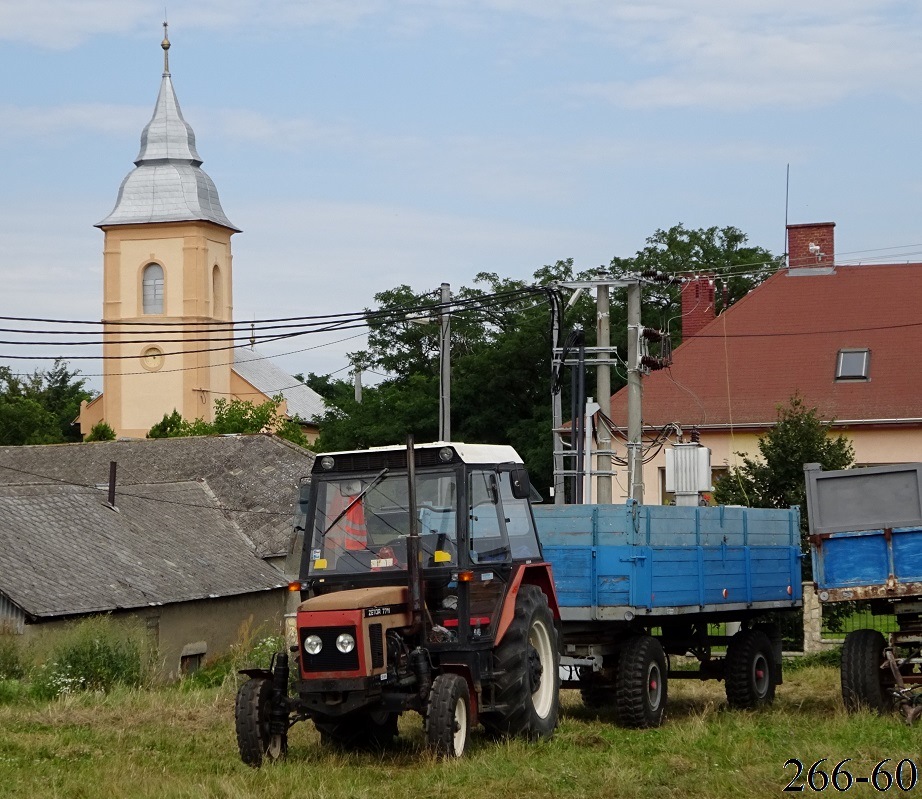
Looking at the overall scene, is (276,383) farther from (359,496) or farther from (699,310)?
(359,496)

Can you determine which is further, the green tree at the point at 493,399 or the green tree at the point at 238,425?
the green tree at the point at 238,425

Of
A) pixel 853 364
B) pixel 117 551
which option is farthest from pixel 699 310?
pixel 117 551

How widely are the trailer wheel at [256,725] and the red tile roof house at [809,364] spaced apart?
23.9 meters

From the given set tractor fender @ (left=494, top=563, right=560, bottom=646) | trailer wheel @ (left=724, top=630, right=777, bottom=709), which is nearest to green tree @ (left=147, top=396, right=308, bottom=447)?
trailer wheel @ (left=724, top=630, right=777, bottom=709)

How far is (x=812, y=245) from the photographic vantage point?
38031mm

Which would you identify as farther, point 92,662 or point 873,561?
Result: point 92,662

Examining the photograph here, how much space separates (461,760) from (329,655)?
1.18m

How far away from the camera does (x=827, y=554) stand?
12641 mm

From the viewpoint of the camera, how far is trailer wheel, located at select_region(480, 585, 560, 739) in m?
11.0

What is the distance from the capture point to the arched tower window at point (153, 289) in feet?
245

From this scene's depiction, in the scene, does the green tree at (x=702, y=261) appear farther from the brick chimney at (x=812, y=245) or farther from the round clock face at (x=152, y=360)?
the round clock face at (x=152, y=360)

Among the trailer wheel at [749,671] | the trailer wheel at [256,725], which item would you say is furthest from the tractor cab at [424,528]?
the trailer wheel at [749,671]

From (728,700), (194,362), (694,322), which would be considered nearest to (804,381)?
(694,322)

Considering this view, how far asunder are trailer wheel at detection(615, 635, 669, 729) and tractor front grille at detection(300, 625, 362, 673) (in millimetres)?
3769
